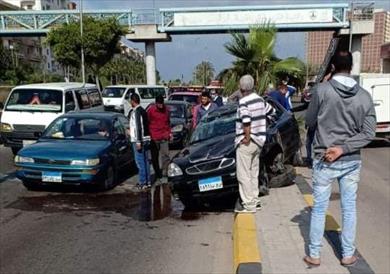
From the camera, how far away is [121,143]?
10.2m

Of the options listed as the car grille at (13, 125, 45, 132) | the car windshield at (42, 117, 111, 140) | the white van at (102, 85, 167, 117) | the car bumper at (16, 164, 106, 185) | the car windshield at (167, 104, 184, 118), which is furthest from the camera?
the white van at (102, 85, 167, 117)

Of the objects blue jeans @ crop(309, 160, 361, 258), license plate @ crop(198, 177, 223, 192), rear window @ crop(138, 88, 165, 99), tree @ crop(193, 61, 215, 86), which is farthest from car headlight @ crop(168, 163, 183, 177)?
tree @ crop(193, 61, 215, 86)

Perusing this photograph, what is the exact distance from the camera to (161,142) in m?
10.3

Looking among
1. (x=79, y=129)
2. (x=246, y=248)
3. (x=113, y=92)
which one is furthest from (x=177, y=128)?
(x=113, y=92)

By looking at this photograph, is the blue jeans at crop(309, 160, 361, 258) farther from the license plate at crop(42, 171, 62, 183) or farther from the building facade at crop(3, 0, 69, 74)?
the building facade at crop(3, 0, 69, 74)

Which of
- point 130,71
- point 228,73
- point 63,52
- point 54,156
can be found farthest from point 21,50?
point 54,156

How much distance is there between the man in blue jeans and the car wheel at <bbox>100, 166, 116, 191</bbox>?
5391mm

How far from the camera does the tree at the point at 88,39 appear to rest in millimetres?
36719

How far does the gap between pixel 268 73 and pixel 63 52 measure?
26.7 metres

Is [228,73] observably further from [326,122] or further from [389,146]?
[326,122]

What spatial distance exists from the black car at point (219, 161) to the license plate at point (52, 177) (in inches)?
87.5

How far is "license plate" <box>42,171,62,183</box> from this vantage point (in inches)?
344

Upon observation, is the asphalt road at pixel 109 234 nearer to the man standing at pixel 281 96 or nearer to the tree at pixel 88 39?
the man standing at pixel 281 96

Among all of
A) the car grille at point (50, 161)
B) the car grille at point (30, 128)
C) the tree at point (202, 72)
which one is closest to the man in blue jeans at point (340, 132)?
the car grille at point (50, 161)
